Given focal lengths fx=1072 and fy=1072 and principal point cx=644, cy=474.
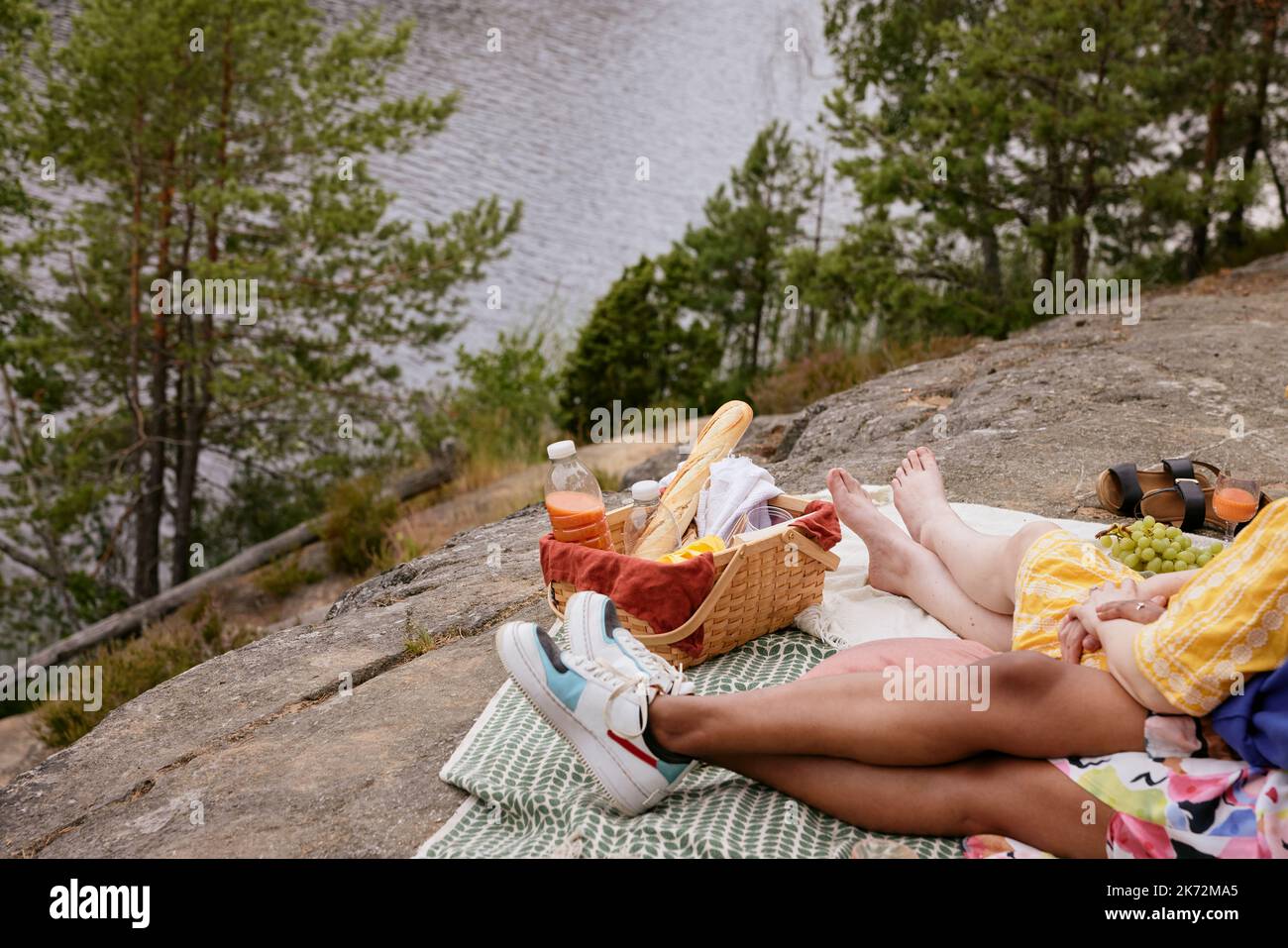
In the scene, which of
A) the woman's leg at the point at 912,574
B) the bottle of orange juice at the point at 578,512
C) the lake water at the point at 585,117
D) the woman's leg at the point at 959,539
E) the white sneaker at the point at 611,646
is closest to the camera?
the white sneaker at the point at 611,646

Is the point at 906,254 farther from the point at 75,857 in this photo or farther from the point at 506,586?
the point at 75,857

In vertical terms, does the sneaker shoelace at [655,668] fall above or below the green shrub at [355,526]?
above

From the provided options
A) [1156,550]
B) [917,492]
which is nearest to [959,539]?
[917,492]

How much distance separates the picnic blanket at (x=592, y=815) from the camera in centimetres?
198

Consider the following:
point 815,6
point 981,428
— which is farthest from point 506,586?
point 815,6

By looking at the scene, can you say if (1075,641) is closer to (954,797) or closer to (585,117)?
(954,797)

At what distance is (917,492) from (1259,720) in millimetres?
1461

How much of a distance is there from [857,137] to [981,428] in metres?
4.67

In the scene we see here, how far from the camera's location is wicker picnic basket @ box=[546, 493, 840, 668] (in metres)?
2.62

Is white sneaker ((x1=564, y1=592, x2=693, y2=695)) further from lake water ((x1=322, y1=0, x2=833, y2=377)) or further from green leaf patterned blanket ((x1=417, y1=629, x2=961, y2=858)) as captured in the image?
lake water ((x1=322, y1=0, x2=833, y2=377))

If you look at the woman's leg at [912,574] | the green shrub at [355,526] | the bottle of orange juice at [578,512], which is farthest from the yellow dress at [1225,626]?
the green shrub at [355,526]

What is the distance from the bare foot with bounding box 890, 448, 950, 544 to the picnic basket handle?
2.22 feet

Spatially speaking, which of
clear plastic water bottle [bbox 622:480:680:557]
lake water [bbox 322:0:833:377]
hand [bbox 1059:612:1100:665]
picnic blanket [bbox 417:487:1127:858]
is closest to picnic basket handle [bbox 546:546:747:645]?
picnic blanket [bbox 417:487:1127:858]

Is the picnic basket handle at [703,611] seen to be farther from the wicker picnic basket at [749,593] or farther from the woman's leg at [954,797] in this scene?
the woman's leg at [954,797]
